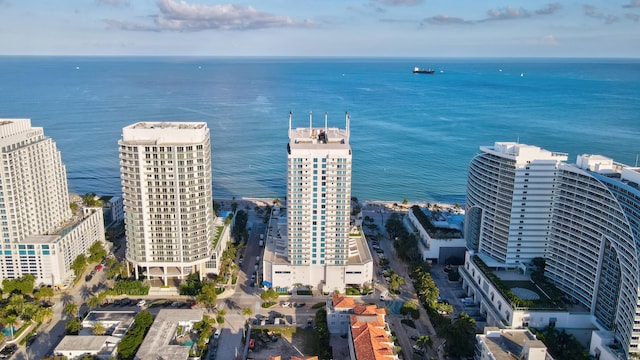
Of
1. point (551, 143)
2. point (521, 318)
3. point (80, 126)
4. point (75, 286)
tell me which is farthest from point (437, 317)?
point (80, 126)

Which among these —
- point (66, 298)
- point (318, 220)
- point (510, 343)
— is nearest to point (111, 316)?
point (66, 298)

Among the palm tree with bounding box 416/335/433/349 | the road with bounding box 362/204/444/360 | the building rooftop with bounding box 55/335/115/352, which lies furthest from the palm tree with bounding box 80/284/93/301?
the palm tree with bounding box 416/335/433/349

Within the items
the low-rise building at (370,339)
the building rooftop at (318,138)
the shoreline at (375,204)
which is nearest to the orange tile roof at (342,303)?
the low-rise building at (370,339)

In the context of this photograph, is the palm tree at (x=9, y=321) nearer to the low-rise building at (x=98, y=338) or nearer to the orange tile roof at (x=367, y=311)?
the low-rise building at (x=98, y=338)

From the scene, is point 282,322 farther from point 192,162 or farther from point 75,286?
point 75,286

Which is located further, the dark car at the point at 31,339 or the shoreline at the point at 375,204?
the shoreline at the point at 375,204

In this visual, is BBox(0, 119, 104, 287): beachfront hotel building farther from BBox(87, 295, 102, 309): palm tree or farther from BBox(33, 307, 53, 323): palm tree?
BBox(87, 295, 102, 309): palm tree

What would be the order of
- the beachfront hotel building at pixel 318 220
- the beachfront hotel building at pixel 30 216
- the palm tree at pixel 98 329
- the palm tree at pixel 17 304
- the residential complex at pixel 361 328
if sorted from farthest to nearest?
1. the beachfront hotel building at pixel 30 216
2. the beachfront hotel building at pixel 318 220
3. the palm tree at pixel 17 304
4. the palm tree at pixel 98 329
5. the residential complex at pixel 361 328
